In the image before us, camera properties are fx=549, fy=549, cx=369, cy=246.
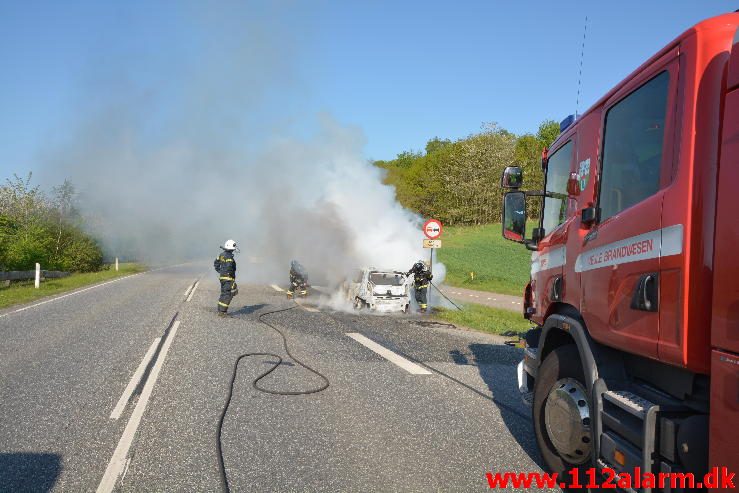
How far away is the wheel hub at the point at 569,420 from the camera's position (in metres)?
3.40

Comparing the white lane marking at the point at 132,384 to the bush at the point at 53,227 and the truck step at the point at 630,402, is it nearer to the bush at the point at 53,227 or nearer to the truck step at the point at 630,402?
the truck step at the point at 630,402

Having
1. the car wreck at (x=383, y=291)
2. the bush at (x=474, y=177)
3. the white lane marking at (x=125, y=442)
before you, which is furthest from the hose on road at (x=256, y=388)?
the bush at (x=474, y=177)

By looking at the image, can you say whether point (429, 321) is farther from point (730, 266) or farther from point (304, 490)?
point (730, 266)

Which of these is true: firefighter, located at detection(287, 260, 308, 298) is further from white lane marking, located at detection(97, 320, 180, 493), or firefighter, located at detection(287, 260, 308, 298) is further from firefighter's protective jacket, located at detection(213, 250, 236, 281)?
white lane marking, located at detection(97, 320, 180, 493)

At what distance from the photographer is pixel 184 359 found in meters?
7.91

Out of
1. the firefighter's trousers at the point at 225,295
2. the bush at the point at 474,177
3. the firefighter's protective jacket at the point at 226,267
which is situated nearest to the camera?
the firefighter's trousers at the point at 225,295

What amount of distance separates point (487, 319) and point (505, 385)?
6945 millimetres

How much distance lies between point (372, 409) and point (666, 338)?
355cm

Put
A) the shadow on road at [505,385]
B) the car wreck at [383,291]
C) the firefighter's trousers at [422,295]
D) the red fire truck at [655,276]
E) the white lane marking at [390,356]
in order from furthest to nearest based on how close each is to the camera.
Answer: the firefighter's trousers at [422,295]
the car wreck at [383,291]
the white lane marking at [390,356]
the shadow on road at [505,385]
the red fire truck at [655,276]

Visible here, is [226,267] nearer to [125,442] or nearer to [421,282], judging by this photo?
[421,282]

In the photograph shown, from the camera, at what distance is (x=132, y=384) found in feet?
21.1

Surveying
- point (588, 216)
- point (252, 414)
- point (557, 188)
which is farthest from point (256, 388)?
point (588, 216)

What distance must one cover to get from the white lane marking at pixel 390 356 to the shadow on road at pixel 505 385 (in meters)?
0.80

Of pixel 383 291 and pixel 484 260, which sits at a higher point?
pixel 484 260
